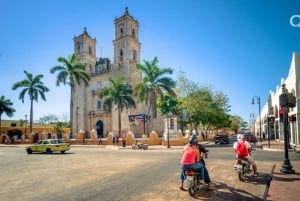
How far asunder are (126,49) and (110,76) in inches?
305

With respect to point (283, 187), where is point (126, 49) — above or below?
above

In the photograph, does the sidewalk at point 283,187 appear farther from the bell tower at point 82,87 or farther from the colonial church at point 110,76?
the bell tower at point 82,87

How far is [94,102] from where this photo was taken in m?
64.3

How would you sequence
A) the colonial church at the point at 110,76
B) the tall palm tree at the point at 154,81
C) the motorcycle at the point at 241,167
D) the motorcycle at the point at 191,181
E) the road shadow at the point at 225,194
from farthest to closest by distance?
1. the colonial church at the point at 110,76
2. the tall palm tree at the point at 154,81
3. the motorcycle at the point at 241,167
4. the motorcycle at the point at 191,181
5. the road shadow at the point at 225,194

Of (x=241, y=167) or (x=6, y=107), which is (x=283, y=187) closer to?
(x=241, y=167)

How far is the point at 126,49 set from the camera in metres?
58.3

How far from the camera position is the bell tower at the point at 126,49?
191ft

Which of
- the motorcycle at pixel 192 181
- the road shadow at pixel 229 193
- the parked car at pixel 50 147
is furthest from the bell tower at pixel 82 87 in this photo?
the motorcycle at pixel 192 181

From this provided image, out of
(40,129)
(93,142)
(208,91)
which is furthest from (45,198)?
(40,129)

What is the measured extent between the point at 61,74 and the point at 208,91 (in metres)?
26.2

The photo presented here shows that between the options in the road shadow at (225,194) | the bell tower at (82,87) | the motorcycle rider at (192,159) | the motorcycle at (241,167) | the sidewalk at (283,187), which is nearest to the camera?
the sidewalk at (283,187)

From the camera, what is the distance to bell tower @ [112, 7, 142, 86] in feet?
191

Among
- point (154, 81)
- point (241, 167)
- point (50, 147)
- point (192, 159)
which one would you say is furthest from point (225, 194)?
point (154, 81)

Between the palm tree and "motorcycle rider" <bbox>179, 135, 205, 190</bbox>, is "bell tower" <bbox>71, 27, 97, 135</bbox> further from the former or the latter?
"motorcycle rider" <bbox>179, 135, 205, 190</bbox>
